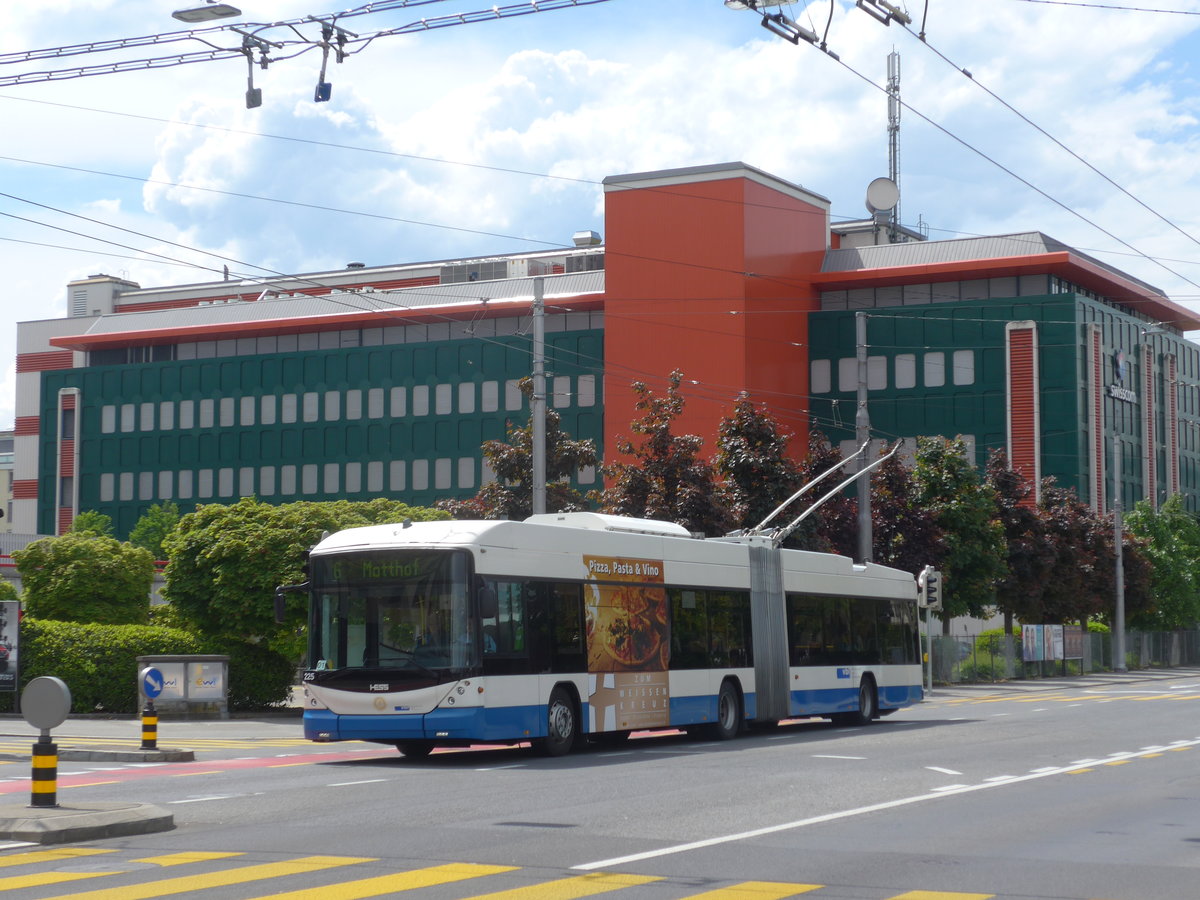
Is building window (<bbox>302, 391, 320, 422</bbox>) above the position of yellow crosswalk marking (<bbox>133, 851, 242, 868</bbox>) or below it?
above

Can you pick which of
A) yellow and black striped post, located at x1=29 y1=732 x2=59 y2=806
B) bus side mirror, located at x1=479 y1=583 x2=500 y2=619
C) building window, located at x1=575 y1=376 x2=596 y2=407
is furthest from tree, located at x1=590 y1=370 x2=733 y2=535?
building window, located at x1=575 y1=376 x2=596 y2=407

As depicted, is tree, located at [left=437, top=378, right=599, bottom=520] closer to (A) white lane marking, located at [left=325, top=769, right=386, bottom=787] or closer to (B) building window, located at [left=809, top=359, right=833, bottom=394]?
(A) white lane marking, located at [left=325, top=769, right=386, bottom=787]

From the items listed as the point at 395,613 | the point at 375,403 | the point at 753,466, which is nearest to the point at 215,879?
the point at 395,613

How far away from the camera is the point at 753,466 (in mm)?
40562

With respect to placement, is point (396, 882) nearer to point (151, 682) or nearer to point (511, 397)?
point (151, 682)

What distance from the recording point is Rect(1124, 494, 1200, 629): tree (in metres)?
70.4

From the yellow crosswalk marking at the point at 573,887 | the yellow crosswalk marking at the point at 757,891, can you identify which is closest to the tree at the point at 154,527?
the yellow crosswalk marking at the point at 573,887

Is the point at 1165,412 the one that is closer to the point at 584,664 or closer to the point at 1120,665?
the point at 1120,665

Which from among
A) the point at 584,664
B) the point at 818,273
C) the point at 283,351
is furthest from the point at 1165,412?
the point at 584,664

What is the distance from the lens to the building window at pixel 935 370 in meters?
75.7

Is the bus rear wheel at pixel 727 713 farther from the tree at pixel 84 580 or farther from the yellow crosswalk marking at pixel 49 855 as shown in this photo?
the tree at pixel 84 580

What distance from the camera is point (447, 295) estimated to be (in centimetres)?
8425

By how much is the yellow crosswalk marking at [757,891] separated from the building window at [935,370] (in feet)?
220

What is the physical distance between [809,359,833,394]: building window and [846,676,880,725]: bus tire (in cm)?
4815
